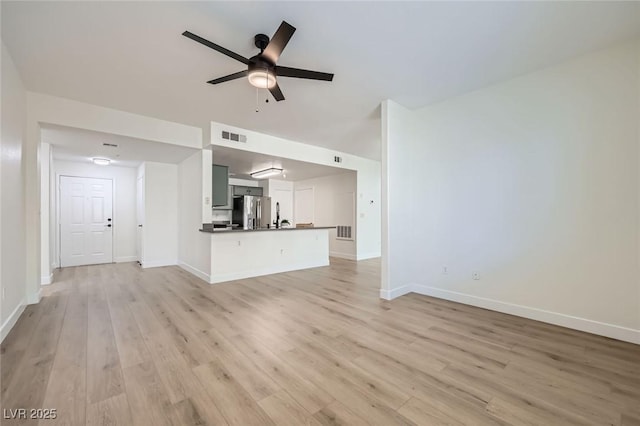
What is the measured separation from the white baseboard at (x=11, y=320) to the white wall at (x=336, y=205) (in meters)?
6.40

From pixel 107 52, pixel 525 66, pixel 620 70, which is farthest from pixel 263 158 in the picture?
pixel 620 70

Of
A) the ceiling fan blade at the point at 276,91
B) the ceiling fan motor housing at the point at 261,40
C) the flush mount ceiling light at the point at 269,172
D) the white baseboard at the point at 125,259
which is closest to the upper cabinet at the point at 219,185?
the flush mount ceiling light at the point at 269,172

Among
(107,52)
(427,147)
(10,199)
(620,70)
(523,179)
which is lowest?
(10,199)

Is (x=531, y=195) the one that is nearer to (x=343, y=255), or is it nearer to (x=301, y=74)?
(x=301, y=74)

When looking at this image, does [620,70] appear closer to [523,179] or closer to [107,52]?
[523,179]

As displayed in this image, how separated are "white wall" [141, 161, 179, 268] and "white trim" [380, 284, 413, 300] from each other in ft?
17.1

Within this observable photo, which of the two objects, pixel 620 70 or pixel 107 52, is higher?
pixel 107 52

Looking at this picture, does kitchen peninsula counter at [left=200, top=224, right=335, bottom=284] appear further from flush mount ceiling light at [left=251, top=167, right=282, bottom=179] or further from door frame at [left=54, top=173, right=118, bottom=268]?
door frame at [left=54, top=173, right=118, bottom=268]

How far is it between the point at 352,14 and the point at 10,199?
3.86 m

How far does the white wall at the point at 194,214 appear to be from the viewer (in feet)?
16.1

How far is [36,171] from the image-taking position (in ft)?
11.9

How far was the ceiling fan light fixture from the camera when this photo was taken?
8.15 ft

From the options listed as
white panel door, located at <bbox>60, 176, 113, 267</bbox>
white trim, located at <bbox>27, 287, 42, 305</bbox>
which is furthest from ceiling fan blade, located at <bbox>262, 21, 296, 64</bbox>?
white panel door, located at <bbox>60, 176, 113, 267</bbox>

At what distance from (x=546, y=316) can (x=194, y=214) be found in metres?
5.84
